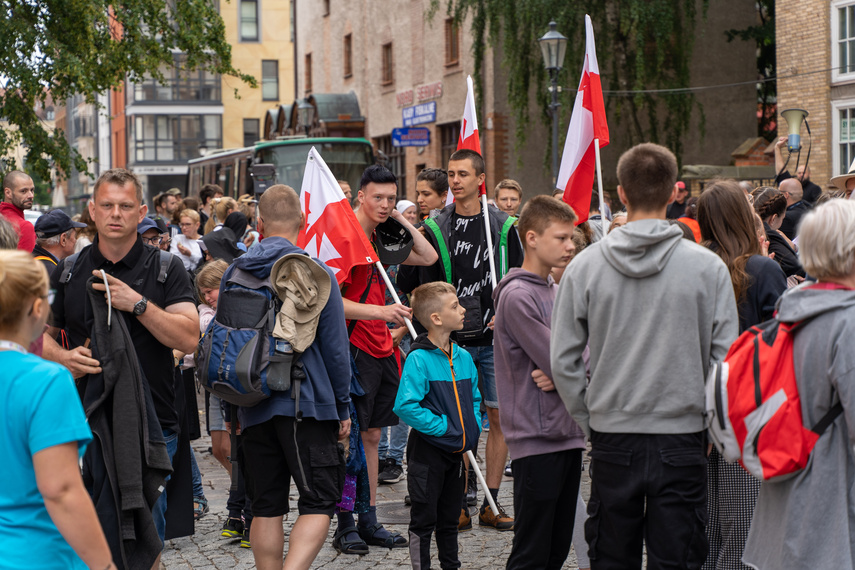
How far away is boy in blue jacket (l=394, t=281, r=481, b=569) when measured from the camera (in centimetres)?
530

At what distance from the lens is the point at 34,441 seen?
9.06 ft

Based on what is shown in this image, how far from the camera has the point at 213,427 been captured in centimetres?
706

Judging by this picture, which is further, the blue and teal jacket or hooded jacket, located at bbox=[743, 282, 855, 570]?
the blue and teal jacket

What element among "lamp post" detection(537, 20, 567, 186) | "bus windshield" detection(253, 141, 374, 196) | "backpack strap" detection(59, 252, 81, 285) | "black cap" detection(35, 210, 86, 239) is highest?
"lamp post" detection(537, 20, 567, 186)

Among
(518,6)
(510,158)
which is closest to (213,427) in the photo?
(518,6)

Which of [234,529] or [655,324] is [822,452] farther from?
[234,529]

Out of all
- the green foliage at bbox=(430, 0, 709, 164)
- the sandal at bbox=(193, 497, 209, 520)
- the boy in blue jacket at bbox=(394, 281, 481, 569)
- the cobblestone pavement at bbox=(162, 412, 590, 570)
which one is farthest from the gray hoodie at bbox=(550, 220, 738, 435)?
the green foliage at bbox=(430, 0, 709, 164)

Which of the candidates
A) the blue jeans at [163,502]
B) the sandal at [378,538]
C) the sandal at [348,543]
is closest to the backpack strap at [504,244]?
the sandal at [378,538]

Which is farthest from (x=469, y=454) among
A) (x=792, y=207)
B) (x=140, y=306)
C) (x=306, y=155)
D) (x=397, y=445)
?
→ (x=306, y=155)

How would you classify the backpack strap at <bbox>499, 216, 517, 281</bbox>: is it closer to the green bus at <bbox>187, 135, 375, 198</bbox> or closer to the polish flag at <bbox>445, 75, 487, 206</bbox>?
the polish flag at <bbox>445, 75, 487, 206</bbox>

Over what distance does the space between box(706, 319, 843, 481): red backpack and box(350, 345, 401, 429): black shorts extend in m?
2.83

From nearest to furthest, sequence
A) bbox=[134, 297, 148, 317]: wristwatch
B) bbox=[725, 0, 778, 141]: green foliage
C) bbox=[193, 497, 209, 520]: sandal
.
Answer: bbox=[134, 297, 148, 317]: wristwatch
bbox=[193, 497, 209, 520]: sandal
bbox=[725, 0, 778, 141]: green foliage

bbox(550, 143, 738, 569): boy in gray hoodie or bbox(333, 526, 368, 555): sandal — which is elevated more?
bbox(550, 143, 738, 569): boy in gray hoodie

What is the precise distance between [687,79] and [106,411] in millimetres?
21517
